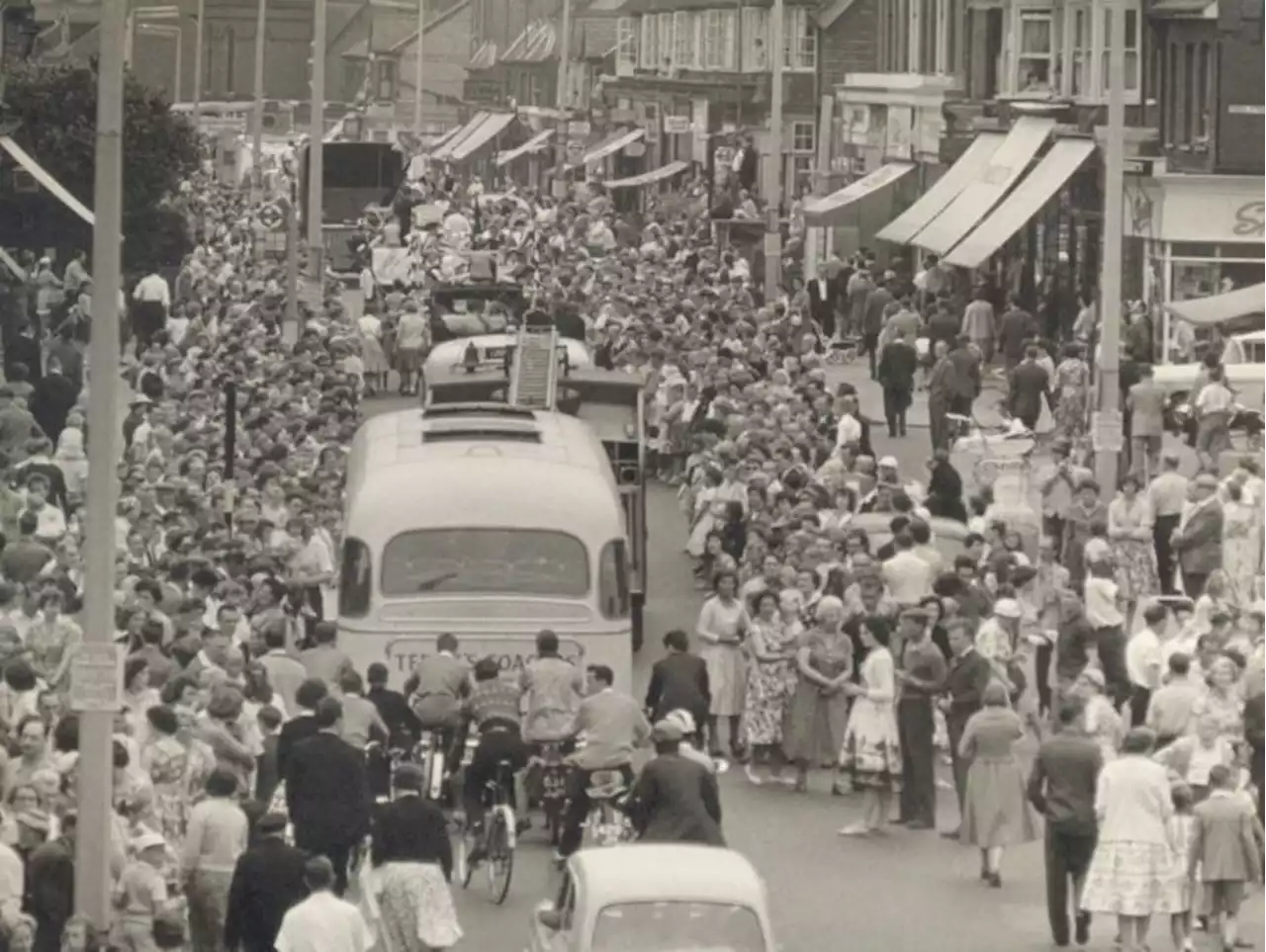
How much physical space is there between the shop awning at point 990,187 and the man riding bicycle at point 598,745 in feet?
111

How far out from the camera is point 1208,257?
53.9m

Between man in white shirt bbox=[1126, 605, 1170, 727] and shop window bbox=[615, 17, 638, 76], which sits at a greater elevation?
shop window bbox=[615, 17, 638, 76]

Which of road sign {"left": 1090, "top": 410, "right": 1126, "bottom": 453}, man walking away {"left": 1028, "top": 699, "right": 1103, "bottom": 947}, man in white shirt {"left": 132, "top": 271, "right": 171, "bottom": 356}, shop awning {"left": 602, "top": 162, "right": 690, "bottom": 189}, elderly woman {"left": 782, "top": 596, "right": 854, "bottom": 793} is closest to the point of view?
man walking away {"left": 1028, "top": 699, "right": 1103, "bottom": 947}

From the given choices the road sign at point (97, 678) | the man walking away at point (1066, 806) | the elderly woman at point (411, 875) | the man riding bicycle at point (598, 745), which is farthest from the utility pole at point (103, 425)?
the man walking away at point (1066, 806)

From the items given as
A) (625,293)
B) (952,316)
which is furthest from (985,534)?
(625,293)

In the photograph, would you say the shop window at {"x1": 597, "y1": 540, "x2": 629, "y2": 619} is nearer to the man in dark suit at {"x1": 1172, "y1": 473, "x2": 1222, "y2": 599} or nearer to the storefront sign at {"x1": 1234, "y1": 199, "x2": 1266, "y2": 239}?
the man in dark suit at {"x1": 1172, "y1": 473, "x2": 1222, "y2": 599}

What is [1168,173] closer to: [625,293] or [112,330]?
[625,293]

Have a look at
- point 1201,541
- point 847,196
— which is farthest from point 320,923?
point 847,196

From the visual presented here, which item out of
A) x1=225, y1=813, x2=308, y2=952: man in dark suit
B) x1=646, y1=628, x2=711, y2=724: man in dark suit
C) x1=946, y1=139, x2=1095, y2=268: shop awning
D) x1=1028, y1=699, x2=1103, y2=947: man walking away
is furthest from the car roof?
→ x1=946, y1=139, x2=1095, y2=268: shop awning

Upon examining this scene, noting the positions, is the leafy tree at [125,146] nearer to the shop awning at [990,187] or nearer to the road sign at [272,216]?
the shop awning at [990,187]

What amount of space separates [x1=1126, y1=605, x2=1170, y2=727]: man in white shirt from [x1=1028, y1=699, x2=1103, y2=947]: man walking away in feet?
13.2

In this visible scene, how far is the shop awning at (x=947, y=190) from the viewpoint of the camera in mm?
60562

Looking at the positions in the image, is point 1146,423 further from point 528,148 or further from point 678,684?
point 528,148

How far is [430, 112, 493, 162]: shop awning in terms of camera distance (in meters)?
130
